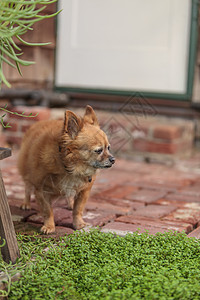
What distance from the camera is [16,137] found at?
614cm

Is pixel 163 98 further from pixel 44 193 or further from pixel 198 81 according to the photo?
pixel 44 193

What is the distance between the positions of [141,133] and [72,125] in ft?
9.63

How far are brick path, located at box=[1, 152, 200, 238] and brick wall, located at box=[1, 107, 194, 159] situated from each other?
0.27 metres

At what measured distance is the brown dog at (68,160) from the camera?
311 cm

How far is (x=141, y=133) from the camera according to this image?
5.95 metres

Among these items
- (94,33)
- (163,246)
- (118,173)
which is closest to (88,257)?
(163,246)

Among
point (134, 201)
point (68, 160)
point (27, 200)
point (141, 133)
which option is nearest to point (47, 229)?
point (68, 160)

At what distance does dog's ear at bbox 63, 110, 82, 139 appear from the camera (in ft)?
10.0

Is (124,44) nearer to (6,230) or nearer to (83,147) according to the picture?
(83,147)

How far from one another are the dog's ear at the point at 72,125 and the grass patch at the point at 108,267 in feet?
2.15

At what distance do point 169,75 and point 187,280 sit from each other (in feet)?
13.2

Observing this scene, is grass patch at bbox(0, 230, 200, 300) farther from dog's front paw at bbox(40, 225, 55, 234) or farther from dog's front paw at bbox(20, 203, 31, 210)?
dog's front paw at bbox(20, 203, 31, 210)

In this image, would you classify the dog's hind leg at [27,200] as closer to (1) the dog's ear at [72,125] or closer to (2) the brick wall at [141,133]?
(1) the dog's ear at [72,125]

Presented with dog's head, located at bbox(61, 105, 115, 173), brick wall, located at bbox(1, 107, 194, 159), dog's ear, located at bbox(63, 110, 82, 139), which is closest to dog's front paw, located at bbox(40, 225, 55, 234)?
dog's head, located at bbox(61, 105, 115, 173)
